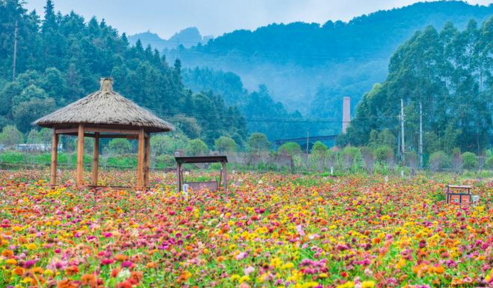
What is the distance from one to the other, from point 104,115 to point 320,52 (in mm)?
141718

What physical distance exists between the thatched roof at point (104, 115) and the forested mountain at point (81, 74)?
3768cm

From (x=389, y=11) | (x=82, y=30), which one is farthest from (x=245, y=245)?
(x=389, y=11)

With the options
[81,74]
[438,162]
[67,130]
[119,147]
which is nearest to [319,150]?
[438,162]

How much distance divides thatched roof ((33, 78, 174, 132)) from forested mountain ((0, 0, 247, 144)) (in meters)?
37.7

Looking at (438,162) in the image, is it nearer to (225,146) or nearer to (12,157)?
(225,146)

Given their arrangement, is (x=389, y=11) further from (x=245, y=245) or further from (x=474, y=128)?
(x=245, y=245)

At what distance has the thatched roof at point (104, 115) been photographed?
41.1ft

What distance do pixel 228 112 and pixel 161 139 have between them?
29.9 meters

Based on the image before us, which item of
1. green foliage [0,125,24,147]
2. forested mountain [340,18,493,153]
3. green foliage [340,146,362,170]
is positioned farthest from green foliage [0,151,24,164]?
forested mountain [340,18,493,153]

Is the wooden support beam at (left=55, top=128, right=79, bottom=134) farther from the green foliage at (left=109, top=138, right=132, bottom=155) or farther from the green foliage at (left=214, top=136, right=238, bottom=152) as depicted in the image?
the green foliage at (left=214, top=136, right=238, bottom=152)

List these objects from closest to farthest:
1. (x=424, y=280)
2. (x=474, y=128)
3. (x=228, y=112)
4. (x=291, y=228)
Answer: (x=424, y=280) < (x=291, y=228) < (x=474, y=128) < (x=228, y=112)

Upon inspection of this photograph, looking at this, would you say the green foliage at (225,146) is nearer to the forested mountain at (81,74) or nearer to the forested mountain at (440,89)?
the forested mountain at (81,74)

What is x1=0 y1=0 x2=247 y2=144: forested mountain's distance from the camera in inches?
2098

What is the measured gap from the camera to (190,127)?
2157 inches
